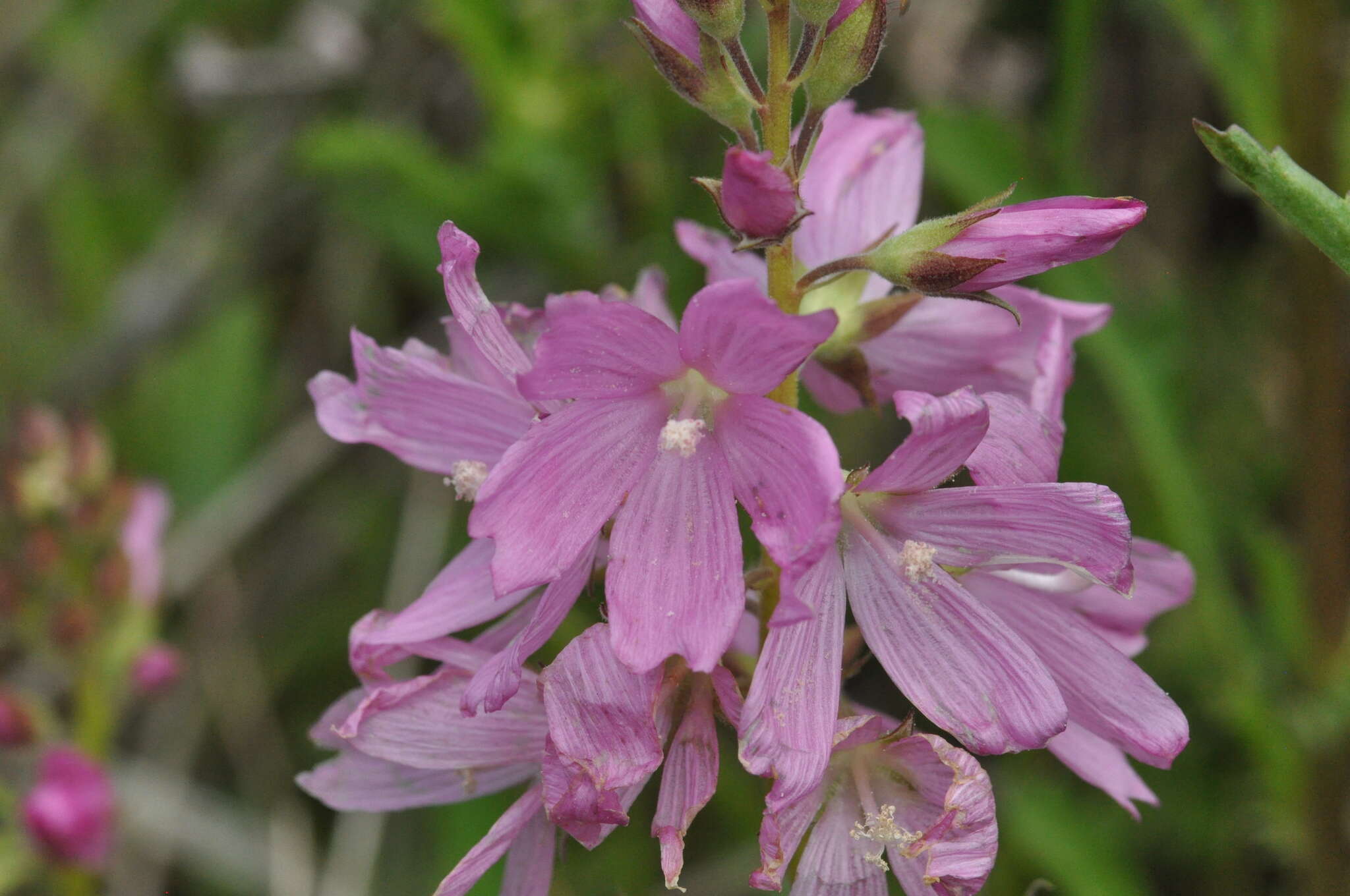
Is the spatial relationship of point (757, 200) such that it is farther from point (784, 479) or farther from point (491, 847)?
point (491, 847)

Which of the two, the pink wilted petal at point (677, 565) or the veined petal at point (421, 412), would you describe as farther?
the veined petal at point (421, 412)

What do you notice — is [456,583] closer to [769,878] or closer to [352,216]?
[769,878]

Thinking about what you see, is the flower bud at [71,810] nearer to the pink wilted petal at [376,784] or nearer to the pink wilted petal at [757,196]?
the pink wilted petal at [376,784]

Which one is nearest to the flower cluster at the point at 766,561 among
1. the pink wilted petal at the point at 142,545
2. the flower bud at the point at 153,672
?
the flower bud at the point at 153,672

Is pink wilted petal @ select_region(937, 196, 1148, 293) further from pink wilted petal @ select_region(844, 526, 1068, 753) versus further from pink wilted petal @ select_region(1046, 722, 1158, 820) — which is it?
pink wilted petal @ select_region(1046, 722, 1158, 820)

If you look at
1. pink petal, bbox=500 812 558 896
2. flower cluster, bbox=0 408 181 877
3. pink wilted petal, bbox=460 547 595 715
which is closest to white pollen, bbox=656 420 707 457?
pink wilted petal, bbox=460 547 595 715

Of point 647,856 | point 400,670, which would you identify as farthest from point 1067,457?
point 400,670
